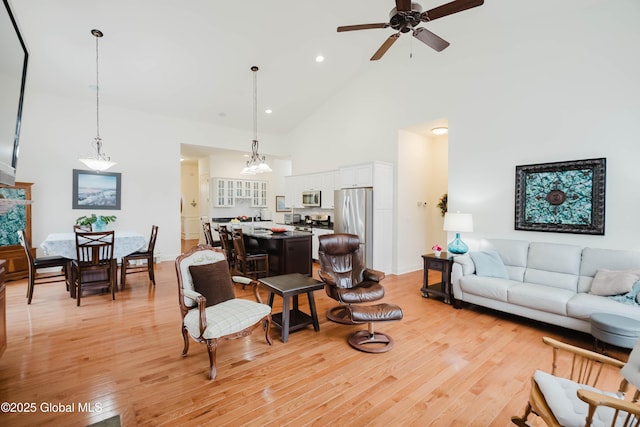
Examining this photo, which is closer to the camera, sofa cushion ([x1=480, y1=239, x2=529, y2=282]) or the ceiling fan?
the ceiling fan

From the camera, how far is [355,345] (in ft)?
9.59

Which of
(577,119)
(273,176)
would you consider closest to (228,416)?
(577,119)

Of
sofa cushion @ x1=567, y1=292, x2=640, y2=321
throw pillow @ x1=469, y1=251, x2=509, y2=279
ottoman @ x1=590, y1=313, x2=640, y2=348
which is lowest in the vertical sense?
ottoman @ x1=590, y1=313, x2=640, y2=348

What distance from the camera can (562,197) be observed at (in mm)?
3910

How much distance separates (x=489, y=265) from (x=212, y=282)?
3.62 meters

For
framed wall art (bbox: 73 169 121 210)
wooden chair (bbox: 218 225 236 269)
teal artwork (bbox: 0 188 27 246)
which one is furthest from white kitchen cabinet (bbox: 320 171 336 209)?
teal artwork (bbox: 0 188 27 246)

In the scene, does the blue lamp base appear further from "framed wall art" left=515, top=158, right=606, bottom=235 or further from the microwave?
the microwave

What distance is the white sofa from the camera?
122 inches

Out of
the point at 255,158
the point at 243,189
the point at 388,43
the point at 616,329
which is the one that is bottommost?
the point at 616,329

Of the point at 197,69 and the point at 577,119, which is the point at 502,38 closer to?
the point at 577,119

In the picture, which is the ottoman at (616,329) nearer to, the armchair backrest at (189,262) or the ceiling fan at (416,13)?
the ceiling fan at (416,13)

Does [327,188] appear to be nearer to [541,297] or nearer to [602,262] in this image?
[541,297]

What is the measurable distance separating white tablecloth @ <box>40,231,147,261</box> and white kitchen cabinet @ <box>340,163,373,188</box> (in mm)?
4094

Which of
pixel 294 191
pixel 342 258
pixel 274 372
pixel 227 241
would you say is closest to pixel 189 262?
pixel 274 372
